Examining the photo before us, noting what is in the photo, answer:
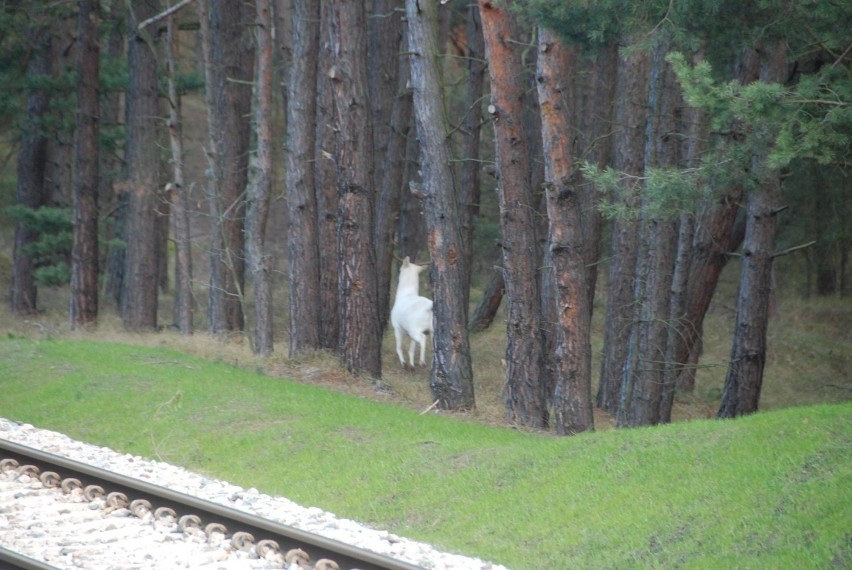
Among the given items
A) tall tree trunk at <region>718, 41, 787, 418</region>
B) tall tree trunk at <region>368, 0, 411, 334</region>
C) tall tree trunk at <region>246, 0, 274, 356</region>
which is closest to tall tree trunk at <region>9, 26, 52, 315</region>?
tall tree trunk at <region>368, 0, 411, 334</region>

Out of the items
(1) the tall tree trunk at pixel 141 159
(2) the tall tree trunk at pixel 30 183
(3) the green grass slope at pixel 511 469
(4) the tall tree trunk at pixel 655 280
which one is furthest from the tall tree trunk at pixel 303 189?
(2) the tall tree trunk at pixel 30 183

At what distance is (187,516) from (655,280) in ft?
34.7

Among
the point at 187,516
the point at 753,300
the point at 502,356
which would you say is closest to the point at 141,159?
the point at 502,356

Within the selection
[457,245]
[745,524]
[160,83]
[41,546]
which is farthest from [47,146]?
[745,524]

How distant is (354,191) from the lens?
18062 millimetres

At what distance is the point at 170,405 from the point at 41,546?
20.1 ft

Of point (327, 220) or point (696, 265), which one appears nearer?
point (696, 265)

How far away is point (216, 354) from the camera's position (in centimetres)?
1914

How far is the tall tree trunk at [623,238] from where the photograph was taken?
61.1 ft

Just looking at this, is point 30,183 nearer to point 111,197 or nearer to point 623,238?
point 111,197

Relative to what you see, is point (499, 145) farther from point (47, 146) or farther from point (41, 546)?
point (47, 146)

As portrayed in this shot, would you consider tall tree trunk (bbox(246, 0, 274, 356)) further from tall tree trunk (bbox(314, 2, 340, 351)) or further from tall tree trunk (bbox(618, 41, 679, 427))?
tall tree trunk (bbox(618, 41, 679, 427))

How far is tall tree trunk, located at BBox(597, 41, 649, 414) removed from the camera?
18.6 metres

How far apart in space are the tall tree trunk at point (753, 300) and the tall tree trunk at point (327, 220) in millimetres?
7379
